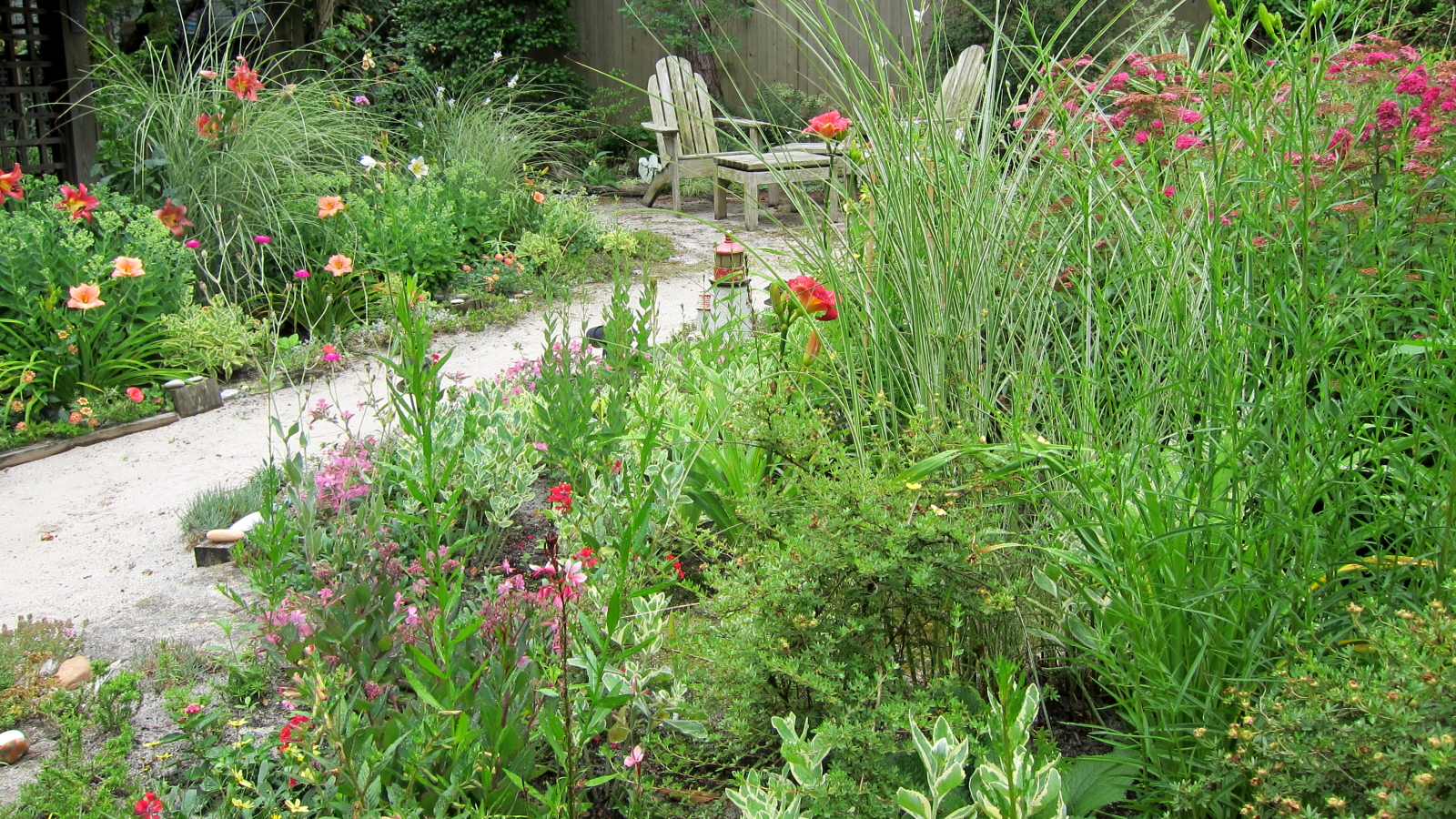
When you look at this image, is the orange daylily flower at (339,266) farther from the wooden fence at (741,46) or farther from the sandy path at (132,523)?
the wooden fence at (741,46)

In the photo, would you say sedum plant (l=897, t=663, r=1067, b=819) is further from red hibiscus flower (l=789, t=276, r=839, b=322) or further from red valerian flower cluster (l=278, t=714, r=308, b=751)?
red hibiscus flower (l=789, t=276, r=839, b=322)

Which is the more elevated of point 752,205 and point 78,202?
point 78,202

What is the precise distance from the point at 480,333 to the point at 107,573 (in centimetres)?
247

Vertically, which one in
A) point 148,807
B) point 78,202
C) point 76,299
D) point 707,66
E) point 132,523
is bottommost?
point 132,523

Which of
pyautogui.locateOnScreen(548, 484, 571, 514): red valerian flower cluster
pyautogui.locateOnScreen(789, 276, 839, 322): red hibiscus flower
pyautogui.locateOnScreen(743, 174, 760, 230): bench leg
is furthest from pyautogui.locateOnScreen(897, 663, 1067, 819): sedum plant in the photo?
pyautogui.locateOnScreen(743, 174, 760, 230): bench leg

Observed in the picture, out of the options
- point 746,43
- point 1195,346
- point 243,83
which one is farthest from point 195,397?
point 746,43

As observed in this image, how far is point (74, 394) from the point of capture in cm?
380

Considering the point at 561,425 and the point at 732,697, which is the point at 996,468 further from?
the point at 561,425

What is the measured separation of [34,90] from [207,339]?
2860 mm

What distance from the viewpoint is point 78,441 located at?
143 inches

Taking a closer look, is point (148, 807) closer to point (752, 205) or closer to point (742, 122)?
point (742, 122)

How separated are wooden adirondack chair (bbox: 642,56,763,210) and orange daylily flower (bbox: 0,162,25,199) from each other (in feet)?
15.8

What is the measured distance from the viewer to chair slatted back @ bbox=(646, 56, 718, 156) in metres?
8.67

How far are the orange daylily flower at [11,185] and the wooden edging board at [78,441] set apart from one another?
0.96 m
